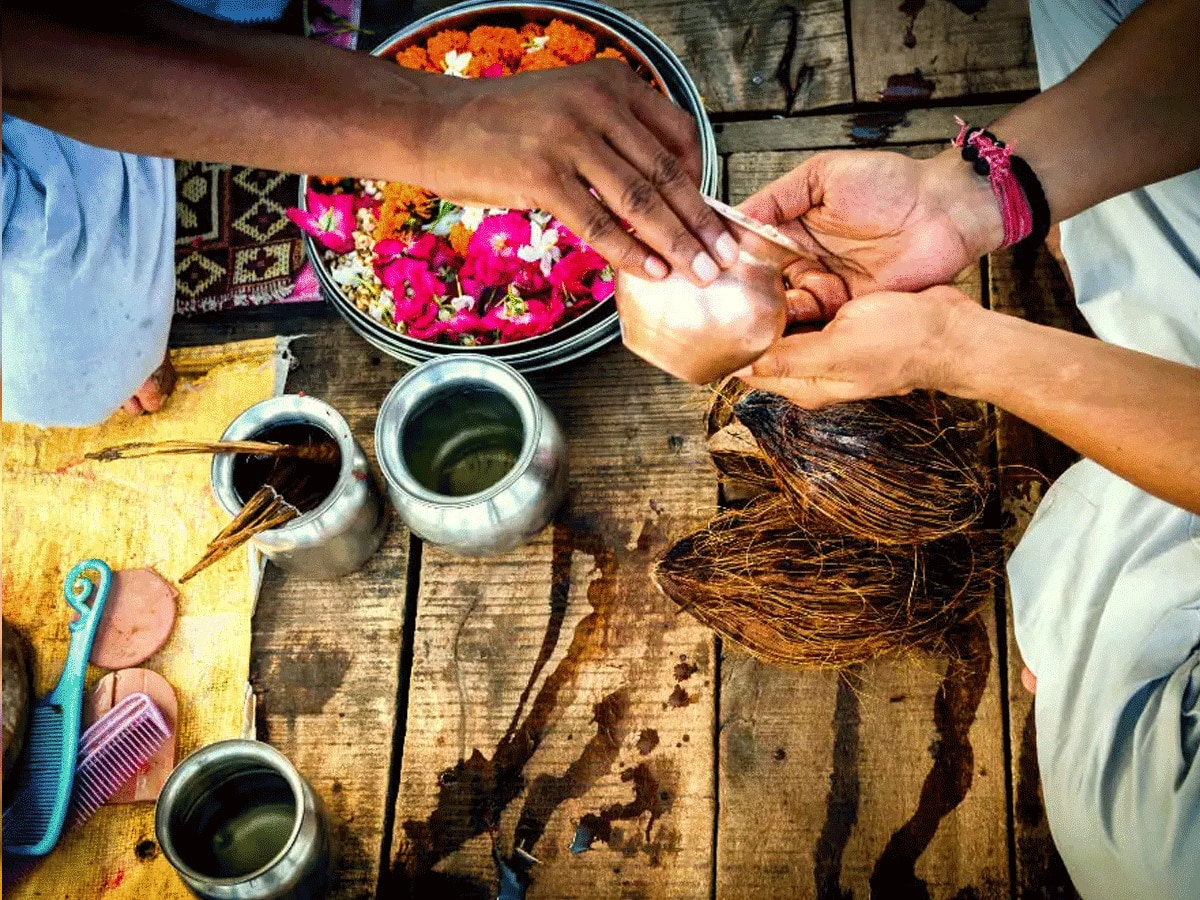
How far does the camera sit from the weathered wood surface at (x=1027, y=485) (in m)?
1.73

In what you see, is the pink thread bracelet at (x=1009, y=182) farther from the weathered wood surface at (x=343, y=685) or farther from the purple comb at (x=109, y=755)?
the purple comb at (x=109, y=755)

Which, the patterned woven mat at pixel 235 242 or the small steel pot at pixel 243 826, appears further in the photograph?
the patterned woven mat at pixel 235 242

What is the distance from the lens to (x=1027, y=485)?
6.47ft

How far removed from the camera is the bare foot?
2.14 meters

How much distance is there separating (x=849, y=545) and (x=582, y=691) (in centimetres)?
59

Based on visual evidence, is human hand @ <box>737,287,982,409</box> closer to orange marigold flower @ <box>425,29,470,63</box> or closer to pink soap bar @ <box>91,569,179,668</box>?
orange marigold flower @ <box>425,29,470,63</box>

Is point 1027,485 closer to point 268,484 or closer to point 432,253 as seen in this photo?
point 432,253

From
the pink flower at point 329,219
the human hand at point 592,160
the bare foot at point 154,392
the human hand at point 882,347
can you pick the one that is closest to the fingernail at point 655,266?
the human hand at point 592,160

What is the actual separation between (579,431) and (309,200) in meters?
0.81

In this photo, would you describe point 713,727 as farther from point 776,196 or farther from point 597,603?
point 776,196

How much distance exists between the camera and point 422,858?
1.85 m

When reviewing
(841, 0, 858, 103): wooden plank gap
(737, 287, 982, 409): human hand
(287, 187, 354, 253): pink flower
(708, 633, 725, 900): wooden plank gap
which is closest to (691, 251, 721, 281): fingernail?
(737, 287, 982, 409): human hand

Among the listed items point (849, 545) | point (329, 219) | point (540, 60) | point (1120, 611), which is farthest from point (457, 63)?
point (1120, 611)

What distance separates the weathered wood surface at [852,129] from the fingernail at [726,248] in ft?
3.25
